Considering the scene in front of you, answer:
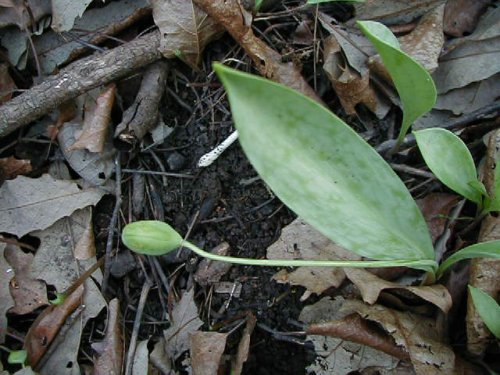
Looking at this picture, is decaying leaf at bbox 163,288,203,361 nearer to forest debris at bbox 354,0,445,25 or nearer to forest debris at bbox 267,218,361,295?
forest debris at bbox 267,218,361,295

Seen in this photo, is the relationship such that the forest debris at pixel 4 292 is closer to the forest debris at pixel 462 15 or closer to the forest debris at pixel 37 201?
the forest debris at pixel 37 201

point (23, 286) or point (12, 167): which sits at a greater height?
point (12, 167)

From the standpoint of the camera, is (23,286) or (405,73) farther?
(23,286)

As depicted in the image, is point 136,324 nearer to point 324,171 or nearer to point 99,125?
point 99,125

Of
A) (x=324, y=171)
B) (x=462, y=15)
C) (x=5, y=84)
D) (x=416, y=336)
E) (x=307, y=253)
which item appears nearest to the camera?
(x=324, y=171)

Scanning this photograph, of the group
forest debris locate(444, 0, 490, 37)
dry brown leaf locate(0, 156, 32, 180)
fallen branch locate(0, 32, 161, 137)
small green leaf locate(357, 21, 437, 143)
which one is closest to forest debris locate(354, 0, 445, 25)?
forest debris locate(444, 0, 490, 37)

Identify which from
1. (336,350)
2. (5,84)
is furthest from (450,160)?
(5,84)
